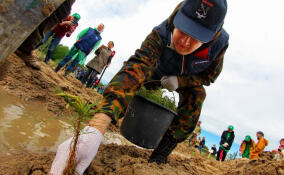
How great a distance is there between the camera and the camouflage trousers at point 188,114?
6.97ft

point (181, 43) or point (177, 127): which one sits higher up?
point (181, 43)

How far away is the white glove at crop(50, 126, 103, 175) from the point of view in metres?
0.95

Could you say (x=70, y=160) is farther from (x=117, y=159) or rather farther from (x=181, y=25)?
(x=181, y=25)

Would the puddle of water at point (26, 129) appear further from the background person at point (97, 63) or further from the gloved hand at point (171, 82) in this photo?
the background person at point (97, 63)

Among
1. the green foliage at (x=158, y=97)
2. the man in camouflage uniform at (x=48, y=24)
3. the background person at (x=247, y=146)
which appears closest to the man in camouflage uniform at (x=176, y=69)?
the green foliage at (x=158, y=97)

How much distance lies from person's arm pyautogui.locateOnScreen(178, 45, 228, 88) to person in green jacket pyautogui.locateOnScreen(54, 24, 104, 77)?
3912 millimetres

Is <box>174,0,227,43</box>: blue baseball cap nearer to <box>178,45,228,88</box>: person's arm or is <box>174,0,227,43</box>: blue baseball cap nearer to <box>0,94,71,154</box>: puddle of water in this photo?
<box>178,45,228,88</box>: person's arm

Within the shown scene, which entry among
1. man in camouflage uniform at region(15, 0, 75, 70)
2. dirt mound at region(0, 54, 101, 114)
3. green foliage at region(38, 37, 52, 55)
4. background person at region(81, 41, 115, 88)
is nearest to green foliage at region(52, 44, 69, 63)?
background person at region(81, 41, 115, 88)

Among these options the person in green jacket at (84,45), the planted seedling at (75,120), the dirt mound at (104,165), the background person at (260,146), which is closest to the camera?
the planted seedling at (75,120)

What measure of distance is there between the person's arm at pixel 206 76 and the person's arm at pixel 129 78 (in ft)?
1.76

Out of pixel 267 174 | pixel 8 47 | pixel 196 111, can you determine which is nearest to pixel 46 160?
pixel 8 47

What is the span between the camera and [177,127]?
7.13 ft

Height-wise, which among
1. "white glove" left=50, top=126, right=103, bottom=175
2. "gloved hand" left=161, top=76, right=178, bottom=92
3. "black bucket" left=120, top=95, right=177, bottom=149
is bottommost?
"white glove" left=50, top=126, right=103, bottom=175

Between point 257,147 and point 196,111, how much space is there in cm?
519
